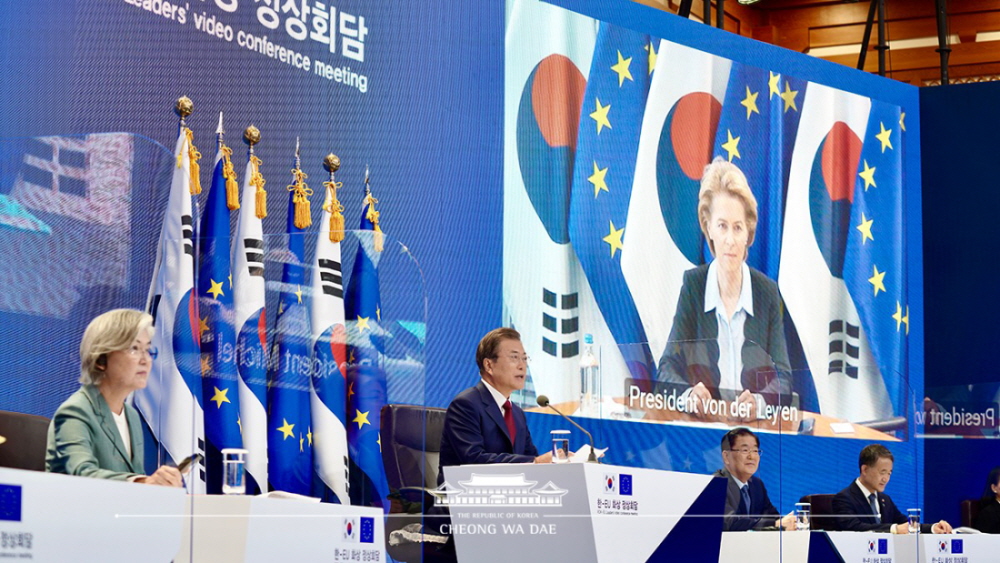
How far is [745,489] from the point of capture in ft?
16.3

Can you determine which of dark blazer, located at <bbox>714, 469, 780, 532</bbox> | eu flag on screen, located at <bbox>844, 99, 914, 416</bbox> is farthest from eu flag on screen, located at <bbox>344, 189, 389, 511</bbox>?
eu flag on screen, located at <bbox>844, 99, 914, 416</bbox>

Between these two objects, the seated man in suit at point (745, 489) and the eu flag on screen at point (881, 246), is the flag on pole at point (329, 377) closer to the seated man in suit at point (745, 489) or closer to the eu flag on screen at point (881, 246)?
the seated man in suit at point (745, 489)

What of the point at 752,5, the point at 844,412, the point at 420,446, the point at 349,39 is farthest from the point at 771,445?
the point at 752,5

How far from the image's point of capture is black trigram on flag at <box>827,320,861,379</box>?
26.6 ft

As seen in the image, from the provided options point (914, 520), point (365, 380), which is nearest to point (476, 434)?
point (365, 380)

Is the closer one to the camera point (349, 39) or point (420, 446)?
point (420, 446)

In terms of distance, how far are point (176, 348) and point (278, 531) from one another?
57cm

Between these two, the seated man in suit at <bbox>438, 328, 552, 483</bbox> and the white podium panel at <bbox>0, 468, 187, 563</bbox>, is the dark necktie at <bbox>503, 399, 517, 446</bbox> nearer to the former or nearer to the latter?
the seated man in suit at <bbox>438, 328, 552, 483</bbox>

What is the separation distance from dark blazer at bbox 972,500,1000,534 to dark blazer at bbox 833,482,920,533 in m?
1.02

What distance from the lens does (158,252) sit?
301 cm

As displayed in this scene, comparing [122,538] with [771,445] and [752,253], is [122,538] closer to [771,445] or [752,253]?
[771,445]

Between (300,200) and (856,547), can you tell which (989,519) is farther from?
(300,200)

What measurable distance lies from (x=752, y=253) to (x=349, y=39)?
120 inches

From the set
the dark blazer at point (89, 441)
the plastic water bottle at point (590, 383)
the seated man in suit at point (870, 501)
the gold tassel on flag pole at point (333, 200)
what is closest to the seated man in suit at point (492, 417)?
the plastic water bottle at point (590, 383)
